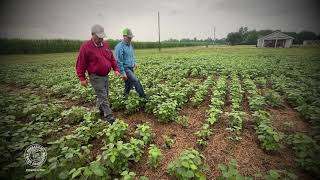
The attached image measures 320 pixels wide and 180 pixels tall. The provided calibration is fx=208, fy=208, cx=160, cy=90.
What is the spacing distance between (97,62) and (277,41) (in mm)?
65654

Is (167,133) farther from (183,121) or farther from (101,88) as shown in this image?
(101,88)

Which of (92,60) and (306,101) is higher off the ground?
(92,60)

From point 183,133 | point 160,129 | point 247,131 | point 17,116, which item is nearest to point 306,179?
point 247,131

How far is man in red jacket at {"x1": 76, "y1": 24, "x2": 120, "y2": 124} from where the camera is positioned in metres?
4.61

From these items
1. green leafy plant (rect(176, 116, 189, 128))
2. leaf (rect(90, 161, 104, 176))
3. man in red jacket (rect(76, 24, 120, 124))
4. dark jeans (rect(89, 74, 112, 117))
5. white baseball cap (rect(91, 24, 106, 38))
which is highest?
white baseball cap (rect(91, 24, 106, 38))

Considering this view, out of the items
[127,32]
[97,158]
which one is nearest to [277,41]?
[127,32]

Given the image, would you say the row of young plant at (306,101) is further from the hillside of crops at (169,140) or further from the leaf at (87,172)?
the leaf at (87,172)

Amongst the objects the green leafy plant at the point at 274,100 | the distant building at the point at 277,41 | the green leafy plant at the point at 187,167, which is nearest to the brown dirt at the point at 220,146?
the green leafy plant at the point at 274,100

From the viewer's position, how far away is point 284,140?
14.4ft

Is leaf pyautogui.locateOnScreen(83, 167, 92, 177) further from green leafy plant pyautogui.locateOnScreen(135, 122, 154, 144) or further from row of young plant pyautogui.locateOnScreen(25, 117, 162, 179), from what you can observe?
green leafy plant pyautogui.locateOnScreen(135, 122, 154, 144)

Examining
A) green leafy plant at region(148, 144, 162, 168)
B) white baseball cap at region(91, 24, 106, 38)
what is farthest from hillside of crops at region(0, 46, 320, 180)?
white baseball cap at region(91, 24, 106, 38)

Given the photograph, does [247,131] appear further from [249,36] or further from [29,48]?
[249,36]

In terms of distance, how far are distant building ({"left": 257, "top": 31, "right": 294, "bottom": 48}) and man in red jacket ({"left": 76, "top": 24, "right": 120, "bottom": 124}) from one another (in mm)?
62507

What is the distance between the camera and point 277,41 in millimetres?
58875
